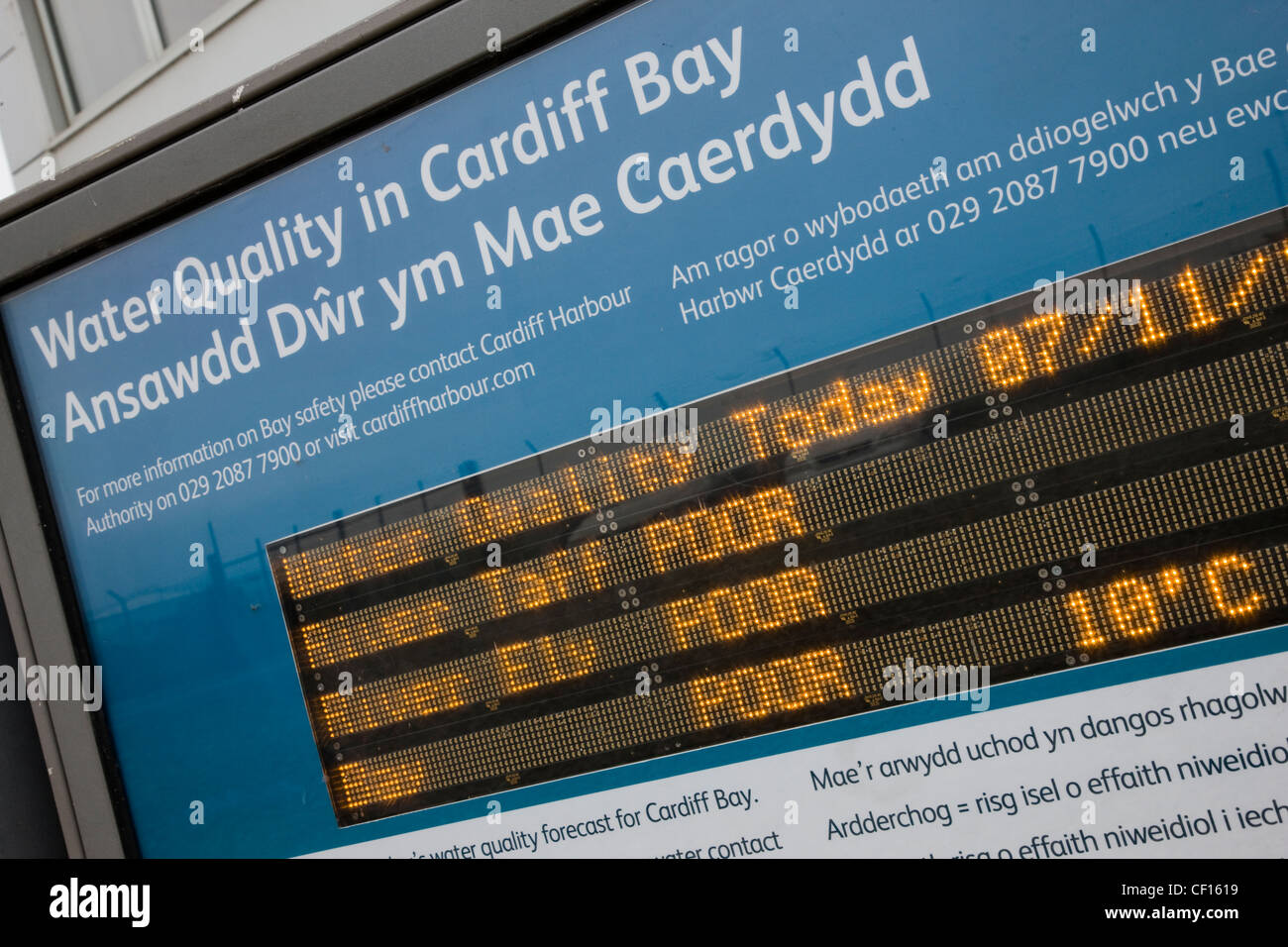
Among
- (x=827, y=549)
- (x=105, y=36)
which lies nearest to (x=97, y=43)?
(x=105, y=36)

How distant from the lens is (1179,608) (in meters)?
1.95

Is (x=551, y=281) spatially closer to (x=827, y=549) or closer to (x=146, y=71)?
(x=827, y=549)

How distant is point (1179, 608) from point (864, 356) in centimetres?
80

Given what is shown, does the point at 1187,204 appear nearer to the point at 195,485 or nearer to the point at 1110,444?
the point at 1110,444

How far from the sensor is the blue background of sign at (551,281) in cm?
198

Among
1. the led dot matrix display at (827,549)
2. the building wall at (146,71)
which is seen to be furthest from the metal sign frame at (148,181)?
the building wall at (146,71)

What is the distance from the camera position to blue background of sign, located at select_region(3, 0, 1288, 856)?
1981mm

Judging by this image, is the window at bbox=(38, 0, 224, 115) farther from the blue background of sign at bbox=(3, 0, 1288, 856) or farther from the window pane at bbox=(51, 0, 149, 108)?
the blue background of sign at bbox=(3, 0, 1288, 856)

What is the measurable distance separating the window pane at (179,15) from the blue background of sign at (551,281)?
216 inches

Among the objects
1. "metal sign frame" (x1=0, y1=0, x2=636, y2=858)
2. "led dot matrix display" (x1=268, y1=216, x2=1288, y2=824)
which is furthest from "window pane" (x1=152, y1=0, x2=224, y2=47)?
"led dot matrix display" (x1=268, y1=216, x2=1288, y2=824)

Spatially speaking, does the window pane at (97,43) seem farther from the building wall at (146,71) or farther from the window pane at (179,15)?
the window pane at (179,15)

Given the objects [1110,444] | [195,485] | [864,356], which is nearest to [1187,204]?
[1110,444]

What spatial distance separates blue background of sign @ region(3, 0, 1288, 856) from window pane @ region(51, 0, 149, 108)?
6119mm

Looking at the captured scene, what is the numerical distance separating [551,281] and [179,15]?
6.92 meters
